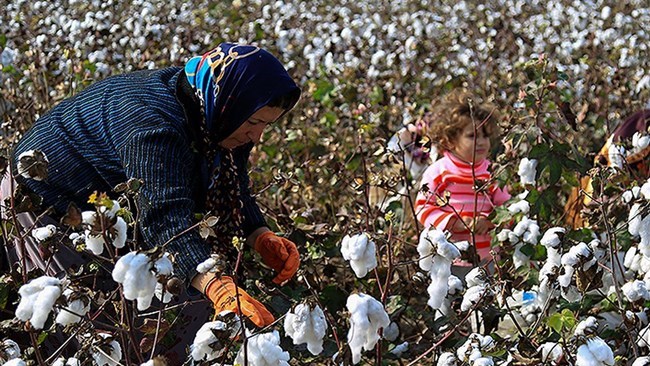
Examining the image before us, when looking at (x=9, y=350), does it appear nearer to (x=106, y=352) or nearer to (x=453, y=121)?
(x=106, y=352)

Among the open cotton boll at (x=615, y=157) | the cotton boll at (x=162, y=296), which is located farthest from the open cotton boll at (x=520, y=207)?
the cotton boll at (x=162, y=296)

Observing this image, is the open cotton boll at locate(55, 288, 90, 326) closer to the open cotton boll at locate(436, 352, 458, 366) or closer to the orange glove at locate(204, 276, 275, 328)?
A: the orange glove at locate(204, 276, 275, 328)

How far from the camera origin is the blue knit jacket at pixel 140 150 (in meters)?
2.00

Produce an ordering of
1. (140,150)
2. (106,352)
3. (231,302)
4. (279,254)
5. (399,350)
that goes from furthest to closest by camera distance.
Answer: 1. (279,254)
2. (399,350)
3. (140,150)
4. (231,302)
5. (106,352)

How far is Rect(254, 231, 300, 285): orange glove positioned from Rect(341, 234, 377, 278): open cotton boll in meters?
0.79

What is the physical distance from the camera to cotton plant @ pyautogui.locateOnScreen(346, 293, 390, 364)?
1.48 metres

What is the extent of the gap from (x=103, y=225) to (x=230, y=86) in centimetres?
71

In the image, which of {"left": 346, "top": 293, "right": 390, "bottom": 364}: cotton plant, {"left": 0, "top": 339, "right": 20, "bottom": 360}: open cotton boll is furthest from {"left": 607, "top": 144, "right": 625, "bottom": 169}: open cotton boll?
{"left": 0, "top": 339, "right": 20, "bottom": 360}: open cotton boll

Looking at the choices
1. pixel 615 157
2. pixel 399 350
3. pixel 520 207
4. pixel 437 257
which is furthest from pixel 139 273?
pixel 615 157

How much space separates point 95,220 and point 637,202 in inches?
44.0

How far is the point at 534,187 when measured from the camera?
8.80ft

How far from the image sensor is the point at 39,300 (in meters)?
1.45

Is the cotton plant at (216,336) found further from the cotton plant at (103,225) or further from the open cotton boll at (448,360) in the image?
the open cotton boll at (448,360)

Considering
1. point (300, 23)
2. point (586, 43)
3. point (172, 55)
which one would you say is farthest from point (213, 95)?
point (586, 43)
